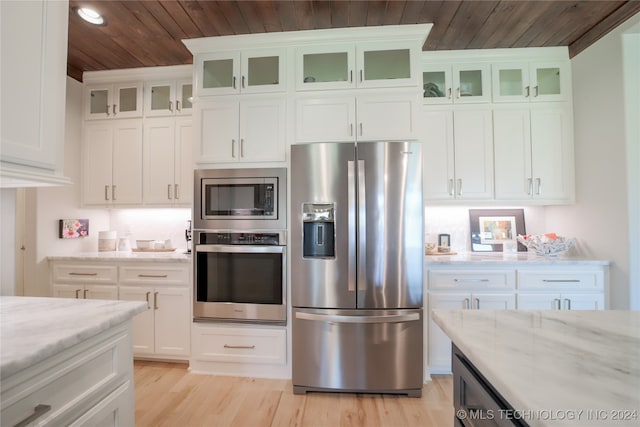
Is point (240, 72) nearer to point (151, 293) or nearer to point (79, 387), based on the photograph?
point (151, 293)

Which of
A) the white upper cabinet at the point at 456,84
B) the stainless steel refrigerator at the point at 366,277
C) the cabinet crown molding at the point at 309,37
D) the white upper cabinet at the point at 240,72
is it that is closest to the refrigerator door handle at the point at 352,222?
the stainless steel refrigerator at the point at 366,277

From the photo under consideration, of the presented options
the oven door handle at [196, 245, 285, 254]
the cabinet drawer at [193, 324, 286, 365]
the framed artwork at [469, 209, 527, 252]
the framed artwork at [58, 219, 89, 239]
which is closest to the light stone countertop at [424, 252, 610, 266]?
the framed artwork at [469, 209, 527, 252]

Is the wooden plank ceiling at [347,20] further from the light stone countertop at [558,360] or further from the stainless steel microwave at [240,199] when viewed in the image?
the light stone countertop at [558,360]

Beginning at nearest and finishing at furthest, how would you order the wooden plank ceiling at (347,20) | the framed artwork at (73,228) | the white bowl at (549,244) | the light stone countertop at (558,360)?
the light stone countertop at (558,360)
the wooden plank ceiling at (347,20)
the white bowl at (549,244)
the framed artwork at (73,228)

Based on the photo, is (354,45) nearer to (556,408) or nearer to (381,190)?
(381,190)

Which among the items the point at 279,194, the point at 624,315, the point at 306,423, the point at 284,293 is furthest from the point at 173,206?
the point at 624,315

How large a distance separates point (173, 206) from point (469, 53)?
308cm

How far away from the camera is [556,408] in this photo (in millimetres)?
444

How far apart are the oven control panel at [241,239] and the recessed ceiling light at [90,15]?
172 cm

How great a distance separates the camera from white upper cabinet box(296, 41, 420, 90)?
A: 215 cm

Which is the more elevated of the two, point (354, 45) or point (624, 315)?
point (354, 45)

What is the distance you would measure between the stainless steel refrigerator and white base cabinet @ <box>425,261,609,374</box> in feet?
1.08

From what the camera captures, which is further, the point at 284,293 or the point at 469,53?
the point at 469,53

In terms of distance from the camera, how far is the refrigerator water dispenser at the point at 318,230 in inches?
77.5
